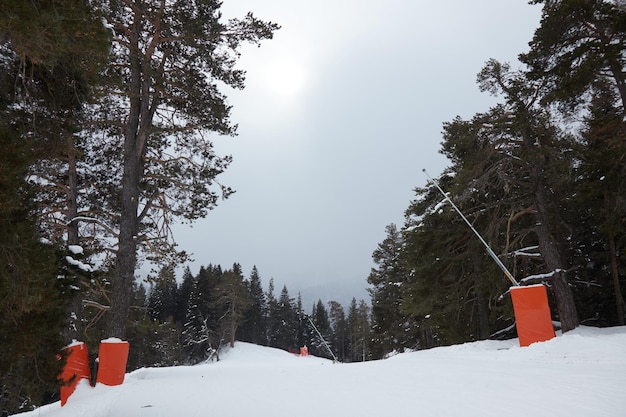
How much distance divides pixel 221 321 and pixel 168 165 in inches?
1672

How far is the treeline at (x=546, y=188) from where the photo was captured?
1037 cm

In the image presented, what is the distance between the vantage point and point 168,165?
11938mm

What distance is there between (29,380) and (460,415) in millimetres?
4930

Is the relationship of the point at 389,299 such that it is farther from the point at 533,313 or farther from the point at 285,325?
the point at 285,325

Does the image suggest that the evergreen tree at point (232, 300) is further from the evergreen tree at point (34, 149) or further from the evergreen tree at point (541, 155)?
the evergreen tree at point (34, 149)

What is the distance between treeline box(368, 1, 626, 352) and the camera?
10.4 m

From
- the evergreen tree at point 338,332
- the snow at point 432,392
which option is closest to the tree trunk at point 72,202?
the snow at point 432,392

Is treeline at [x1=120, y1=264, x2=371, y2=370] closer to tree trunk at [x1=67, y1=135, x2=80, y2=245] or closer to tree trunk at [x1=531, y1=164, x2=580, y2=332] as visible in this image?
tree trunk at [x1=67, y1=135, x2=80, y2=245]

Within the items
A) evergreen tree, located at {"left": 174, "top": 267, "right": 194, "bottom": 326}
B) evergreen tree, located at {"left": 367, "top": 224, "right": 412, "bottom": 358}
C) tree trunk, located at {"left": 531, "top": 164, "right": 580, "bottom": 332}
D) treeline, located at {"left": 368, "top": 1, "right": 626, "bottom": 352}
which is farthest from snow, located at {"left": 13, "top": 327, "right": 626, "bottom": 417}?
evergreen tree, located at {"left": 174, "top": 267, "right": 194, "bottom": 326}

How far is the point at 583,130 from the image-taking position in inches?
510

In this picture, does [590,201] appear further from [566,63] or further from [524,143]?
[566,63]

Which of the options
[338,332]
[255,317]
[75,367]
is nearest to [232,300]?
[255,317]

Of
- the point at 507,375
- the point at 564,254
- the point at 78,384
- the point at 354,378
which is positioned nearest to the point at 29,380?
the point at 78,384

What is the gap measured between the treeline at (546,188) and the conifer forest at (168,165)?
68 millimetres
